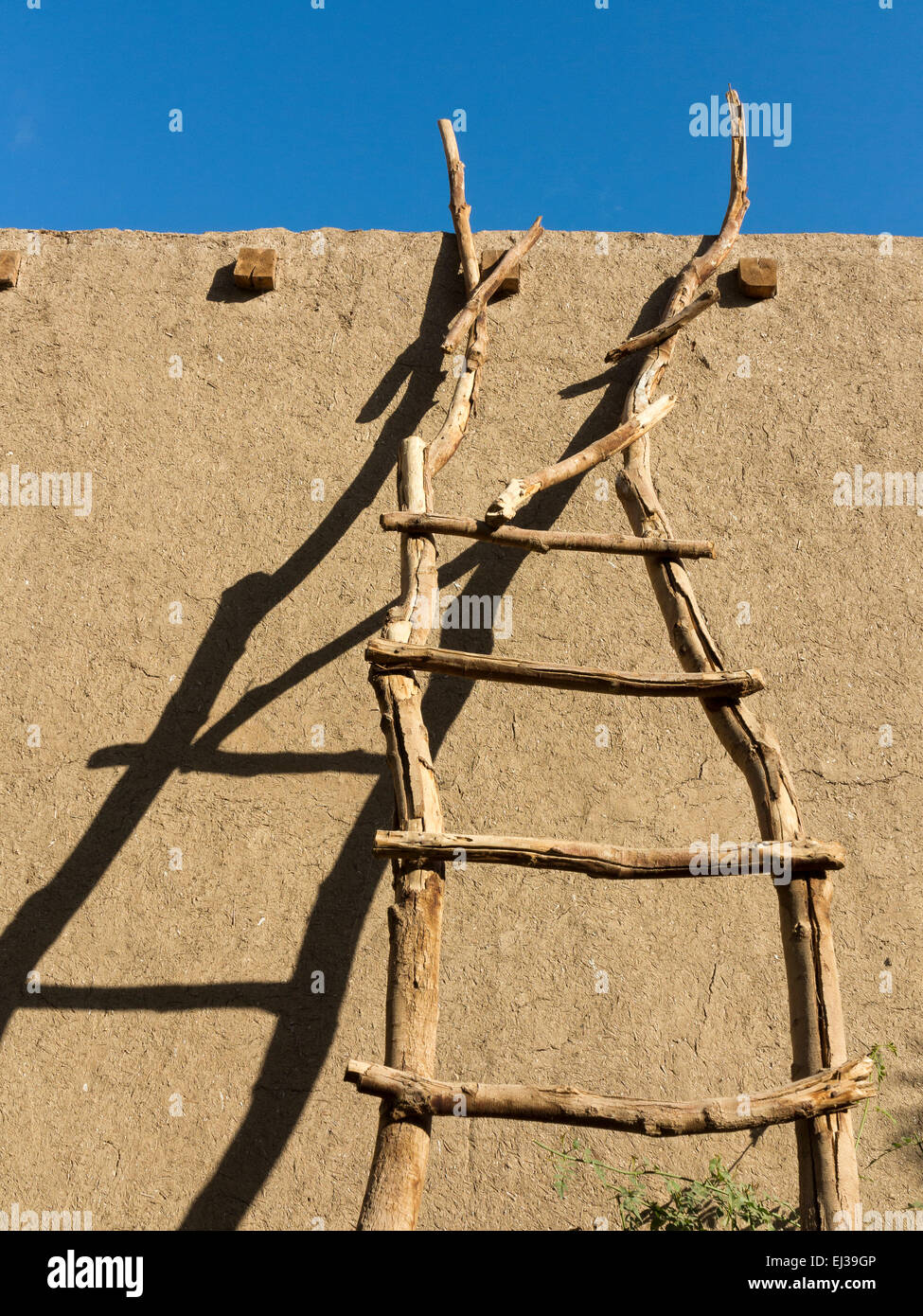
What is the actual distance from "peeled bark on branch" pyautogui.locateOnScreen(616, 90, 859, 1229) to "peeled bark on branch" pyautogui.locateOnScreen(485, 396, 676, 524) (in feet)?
0.15

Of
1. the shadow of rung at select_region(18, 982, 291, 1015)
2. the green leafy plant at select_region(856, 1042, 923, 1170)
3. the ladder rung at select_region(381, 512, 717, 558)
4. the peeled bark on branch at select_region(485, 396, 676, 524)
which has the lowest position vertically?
the green leafy plant at select_region(856, 1042, 923, 1170)

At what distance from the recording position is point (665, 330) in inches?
124

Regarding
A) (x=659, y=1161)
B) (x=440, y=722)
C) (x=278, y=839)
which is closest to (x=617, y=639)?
(x=440, y=722)

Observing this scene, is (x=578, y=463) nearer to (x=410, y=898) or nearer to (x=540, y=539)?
(x=540, y=539)

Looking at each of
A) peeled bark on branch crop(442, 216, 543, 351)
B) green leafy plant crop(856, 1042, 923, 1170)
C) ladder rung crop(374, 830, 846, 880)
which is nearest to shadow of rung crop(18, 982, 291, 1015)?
ladder rung crop(374, 830, 846, 880)

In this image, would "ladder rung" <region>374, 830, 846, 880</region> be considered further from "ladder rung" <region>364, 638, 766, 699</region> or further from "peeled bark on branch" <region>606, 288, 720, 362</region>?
"peeled bark on branch" <region>606, 288, 720, 362</region>

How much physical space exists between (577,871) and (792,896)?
43 cm

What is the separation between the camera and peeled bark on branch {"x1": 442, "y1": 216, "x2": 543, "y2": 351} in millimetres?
3088

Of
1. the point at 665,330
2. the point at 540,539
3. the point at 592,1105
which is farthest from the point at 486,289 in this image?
the point at 592,1105

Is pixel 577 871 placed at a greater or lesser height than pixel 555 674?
lesser

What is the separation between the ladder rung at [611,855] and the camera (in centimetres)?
187

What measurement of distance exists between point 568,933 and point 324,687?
0.97 metres

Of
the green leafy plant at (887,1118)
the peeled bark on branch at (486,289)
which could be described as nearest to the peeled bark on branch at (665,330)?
the peeled bark on branch at (486,289)

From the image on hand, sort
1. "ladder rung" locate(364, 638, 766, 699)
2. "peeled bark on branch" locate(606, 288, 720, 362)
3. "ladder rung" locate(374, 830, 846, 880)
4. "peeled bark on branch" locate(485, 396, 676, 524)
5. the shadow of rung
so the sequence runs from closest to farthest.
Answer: "ladder rung" locate(374, 830, 846, 880) → "ladder rung" locate(364, 638, 766, 699) → "peeled bark on branch" locate(485, 396, 676, 524) → the shadow of rung → "peeled bark on branch" locate(606, 288, 720, 362)
